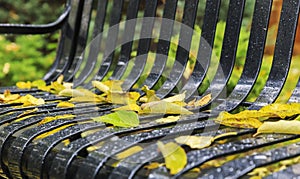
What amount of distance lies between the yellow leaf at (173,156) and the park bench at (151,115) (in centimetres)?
1

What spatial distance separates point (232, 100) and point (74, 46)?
2.80ft

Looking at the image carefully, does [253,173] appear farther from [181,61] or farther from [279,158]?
[181,61]

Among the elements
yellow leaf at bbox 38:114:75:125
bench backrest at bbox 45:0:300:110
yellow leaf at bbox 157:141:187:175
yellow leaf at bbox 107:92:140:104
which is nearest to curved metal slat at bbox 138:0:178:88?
bench backrest at bbox 45:0:300:110

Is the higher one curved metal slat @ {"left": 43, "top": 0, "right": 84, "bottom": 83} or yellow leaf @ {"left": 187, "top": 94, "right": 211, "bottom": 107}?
curved metal slat @ {"left": 43, "top": 0, "right": 84, "bottom": 83}

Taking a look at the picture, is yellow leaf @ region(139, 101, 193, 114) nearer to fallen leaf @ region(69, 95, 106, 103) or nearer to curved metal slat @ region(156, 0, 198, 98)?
fallen leaf @ region(69, 95, 106, 103)

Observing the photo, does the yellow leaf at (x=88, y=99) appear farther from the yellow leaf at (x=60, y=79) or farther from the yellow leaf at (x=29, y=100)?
the yellow leaf at (x=60, y=79)

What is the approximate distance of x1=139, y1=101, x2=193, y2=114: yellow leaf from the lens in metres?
1.35

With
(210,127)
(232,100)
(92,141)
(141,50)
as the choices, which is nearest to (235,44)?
(232,100)

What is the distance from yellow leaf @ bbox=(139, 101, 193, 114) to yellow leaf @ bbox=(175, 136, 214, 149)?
30 cm

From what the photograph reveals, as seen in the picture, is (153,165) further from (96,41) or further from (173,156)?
(96,41)

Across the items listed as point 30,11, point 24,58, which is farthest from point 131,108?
point 30,11

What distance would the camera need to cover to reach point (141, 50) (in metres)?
1.94

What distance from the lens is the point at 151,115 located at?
1339mm

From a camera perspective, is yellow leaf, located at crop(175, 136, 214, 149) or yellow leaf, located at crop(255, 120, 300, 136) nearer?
yellow leaf, located at crop(175, 136, 214, 149)
